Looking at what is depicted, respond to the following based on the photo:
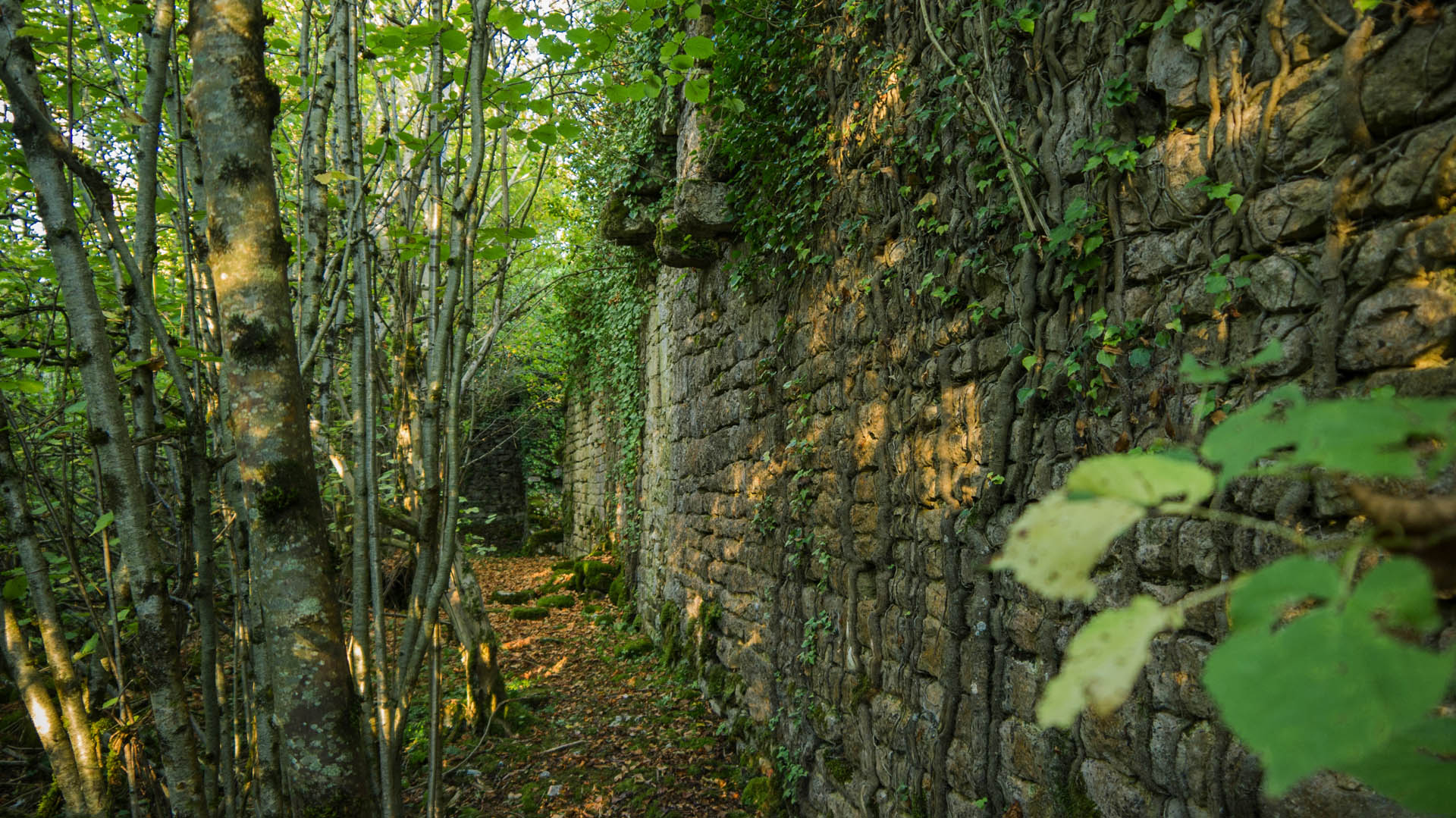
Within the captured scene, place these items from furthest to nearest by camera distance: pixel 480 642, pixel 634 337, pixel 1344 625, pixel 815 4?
pixel 634 337 → pixel 480 642 → pixel 815 4 → pixel 1344 625

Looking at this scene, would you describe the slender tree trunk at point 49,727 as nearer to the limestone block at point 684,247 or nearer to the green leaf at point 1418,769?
the green leaf at point 1418,769

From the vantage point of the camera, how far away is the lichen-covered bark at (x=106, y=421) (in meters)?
1.71

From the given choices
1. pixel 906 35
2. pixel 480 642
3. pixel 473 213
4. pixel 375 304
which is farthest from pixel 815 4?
pixel 480 642

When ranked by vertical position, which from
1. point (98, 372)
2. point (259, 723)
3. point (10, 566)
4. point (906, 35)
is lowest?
point (259, 723)

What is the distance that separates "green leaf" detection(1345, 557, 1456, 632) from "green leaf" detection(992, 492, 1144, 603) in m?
0.12

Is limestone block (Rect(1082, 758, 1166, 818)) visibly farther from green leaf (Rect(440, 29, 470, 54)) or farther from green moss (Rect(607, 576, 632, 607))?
green moss (Rect(607, 576, 632, 607))

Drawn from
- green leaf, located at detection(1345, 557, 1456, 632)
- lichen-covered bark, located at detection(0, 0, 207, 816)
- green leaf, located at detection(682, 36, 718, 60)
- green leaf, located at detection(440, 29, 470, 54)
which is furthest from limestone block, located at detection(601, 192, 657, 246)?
green leaf, located at detection(1345, 557, 1456, 632)

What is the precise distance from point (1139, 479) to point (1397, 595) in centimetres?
14

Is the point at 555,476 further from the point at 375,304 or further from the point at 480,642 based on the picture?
the point at 375,304

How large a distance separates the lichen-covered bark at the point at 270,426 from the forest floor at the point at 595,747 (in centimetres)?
110

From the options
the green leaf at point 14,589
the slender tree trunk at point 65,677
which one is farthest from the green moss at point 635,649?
the green leaf at point 14,589

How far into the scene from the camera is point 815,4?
3.25 metres

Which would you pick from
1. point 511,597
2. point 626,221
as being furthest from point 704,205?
point 511,597

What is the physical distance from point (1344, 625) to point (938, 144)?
2.23 m
